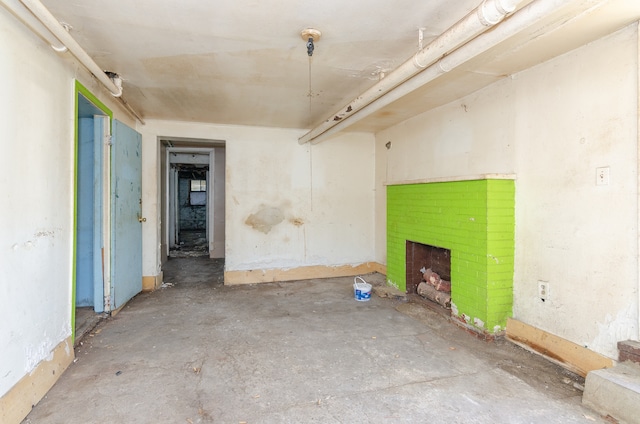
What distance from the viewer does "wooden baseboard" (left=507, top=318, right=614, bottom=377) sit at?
2395 mm

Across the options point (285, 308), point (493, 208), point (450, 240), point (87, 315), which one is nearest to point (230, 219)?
point (285, 308)

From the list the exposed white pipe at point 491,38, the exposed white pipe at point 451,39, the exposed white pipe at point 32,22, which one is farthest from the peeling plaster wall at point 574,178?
the exposed white pipe at point 32,22

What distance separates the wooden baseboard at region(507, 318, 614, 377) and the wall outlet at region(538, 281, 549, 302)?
0.90 feet

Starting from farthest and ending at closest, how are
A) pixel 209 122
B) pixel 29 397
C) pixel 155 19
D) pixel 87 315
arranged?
pixel 209 122
pixel 87 315
pixel 155 19
pixel 29 397

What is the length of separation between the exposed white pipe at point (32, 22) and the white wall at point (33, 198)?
0.09 metres

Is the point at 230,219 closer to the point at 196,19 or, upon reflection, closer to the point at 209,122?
the point at 209,122

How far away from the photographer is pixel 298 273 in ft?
17.7

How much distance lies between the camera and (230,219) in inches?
202

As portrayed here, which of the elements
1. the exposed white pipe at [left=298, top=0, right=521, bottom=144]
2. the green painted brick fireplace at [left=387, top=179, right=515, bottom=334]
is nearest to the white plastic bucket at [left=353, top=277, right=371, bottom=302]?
the green painted brick fireplace at [left=387, top=179, right=515, bottom=334]

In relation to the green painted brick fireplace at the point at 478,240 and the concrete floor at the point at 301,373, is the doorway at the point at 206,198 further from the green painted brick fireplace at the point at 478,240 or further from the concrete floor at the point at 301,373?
the green painted brick fireplace at the point at 478,240

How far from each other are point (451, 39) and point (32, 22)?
2.43 m

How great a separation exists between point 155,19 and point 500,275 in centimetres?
341

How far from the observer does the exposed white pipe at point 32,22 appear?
5.64 feet

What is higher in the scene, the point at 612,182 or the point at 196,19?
the point at 196,19
